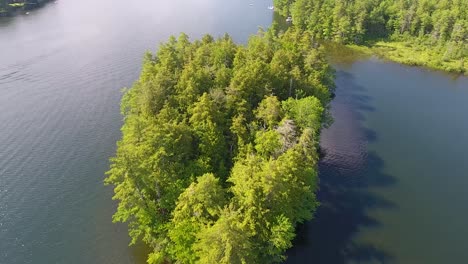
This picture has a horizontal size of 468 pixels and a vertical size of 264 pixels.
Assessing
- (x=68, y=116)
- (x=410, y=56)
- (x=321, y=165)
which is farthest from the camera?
(x=410, y=56)

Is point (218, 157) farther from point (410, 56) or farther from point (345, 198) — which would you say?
point (410, 56)

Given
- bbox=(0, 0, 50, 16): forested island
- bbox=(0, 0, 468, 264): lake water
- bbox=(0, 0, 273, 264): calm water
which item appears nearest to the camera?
bbox=(0, 0, 273, 264): calm water

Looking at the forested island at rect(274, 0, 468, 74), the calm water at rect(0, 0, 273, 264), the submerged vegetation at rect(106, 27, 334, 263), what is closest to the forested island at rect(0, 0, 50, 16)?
the calm water at rect(0, 0, 273, 264)

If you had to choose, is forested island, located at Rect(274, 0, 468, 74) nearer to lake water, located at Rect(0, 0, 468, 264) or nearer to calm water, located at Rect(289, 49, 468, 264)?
lake water, located at Rect(0, 0, 468, 264)

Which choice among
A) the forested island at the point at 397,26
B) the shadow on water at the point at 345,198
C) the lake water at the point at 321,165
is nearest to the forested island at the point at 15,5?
the lake water at the point at 321,165

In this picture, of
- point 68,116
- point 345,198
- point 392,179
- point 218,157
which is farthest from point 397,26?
point 68,116

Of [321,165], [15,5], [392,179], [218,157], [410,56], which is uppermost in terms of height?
[15,5]

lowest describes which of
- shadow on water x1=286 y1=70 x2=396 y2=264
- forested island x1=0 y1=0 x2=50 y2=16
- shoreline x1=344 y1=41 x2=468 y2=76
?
shadow on water x1=286 y1=70 x2=396 y2=264
